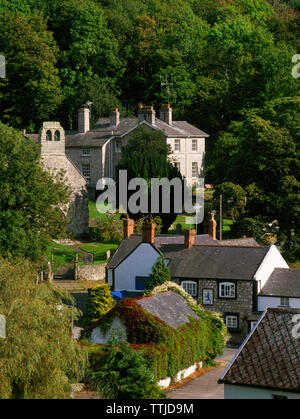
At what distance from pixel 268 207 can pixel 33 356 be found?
118 feet

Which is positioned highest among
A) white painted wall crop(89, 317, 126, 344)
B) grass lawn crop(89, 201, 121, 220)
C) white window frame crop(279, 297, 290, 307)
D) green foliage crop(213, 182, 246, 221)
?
green foliage crop(213, 182, 246, 221)

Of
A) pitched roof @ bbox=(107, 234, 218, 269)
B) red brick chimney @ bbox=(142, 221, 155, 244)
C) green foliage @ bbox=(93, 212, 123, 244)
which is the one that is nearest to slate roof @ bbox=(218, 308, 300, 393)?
red brick chimney @ bbox=(142, 221, 155, 244)

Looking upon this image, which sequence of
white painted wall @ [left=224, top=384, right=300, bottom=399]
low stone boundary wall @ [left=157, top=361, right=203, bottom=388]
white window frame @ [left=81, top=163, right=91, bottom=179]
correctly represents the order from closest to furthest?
white painted wall @ [left=224, top=384, right=300, bottom=399] → low stone boundary wall @ [left=157, top=361, right=203, bottom=388] → white window frame @ [left=81, top=163, right=91, bottom=179]

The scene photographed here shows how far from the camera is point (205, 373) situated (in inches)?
1475

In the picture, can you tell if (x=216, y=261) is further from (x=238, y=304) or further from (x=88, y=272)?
(x=88, y=272)

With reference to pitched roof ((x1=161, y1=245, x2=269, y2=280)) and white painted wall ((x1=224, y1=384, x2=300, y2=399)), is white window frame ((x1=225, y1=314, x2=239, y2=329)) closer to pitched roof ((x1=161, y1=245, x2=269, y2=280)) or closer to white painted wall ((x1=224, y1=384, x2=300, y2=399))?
pitched roof ((x1=161, y1=245, x2=269, y2=280))

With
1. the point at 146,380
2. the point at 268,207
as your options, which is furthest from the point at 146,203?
the point at 146,380

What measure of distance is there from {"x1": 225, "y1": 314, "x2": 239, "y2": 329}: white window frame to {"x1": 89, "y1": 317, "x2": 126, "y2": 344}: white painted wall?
938 centimetres

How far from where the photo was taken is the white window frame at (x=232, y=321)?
44.0 m

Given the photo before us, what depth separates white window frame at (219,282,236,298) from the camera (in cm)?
4428

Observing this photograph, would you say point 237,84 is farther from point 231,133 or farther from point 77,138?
point 77,138

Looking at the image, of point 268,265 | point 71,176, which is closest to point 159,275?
point 268,265

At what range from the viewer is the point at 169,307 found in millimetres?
38812

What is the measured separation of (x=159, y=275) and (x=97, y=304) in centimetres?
417
